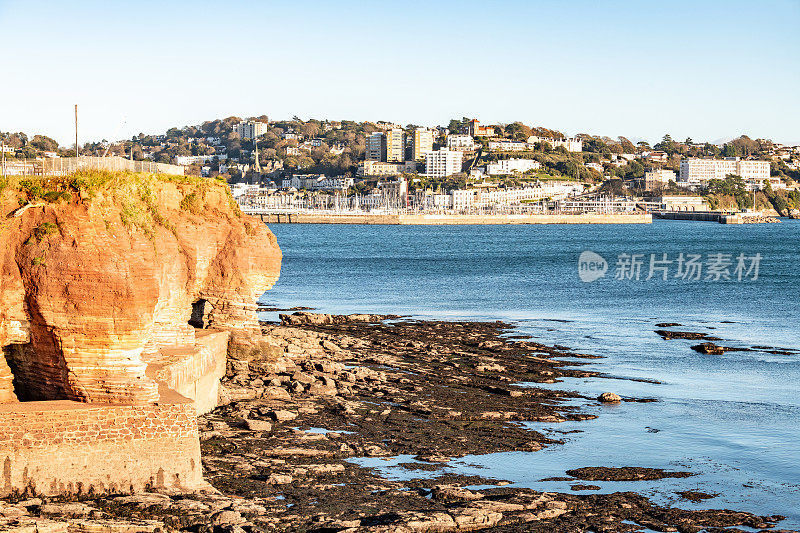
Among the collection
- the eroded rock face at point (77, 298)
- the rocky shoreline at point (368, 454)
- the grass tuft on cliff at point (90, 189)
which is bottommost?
the rocky shoreline at point (368, 454)

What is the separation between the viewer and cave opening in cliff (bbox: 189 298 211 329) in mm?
24703

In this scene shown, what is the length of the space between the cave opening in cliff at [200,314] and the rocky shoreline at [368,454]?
1.30m

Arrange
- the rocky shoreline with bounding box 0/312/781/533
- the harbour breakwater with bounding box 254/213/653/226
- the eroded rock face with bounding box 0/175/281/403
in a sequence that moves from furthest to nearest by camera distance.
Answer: the harbour breakwater with bounding box 254/213/653/226 → the eroded rock face with bounding box 0/175/281/403 → the rocky shoreline with bounding box 0/312/781/533

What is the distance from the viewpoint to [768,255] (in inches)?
3772

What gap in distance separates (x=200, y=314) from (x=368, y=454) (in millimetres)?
9045

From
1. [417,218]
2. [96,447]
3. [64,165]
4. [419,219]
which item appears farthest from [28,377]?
[419,219]

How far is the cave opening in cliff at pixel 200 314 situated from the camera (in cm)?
2470

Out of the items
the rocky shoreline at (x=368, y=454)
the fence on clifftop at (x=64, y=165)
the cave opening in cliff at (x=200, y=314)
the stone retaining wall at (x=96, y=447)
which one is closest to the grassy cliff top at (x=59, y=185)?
the fence on clifftop at (x=64, y=165)

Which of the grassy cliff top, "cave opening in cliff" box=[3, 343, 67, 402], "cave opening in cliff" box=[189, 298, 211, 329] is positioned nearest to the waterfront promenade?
"cave opening in cliff" box=[189, 298, 211, 329]

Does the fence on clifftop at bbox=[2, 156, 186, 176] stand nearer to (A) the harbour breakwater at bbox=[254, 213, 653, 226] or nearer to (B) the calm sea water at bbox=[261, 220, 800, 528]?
(B) the calm sea water at bbox=[261, 220, 800, 528]

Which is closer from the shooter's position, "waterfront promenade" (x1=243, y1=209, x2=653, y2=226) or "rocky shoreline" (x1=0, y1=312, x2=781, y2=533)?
"rocky shoreline" (x1=0, y1=312, x2=781, y2=533)

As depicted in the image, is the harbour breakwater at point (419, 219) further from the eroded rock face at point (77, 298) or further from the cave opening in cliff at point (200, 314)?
the eroded rock face at point (77, 298)

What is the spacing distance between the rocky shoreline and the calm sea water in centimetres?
72

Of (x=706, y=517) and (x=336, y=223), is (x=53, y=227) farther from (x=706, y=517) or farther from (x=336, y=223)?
(x=336, y=223)
